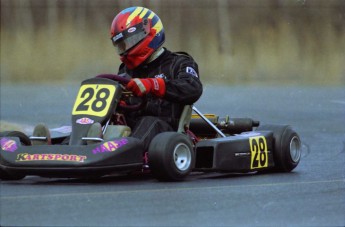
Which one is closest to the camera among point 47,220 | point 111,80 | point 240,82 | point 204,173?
point 47,220

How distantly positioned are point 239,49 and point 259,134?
4516 millimetres

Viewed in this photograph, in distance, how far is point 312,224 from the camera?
5.21m

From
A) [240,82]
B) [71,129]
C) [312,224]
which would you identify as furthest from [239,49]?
[312,224]

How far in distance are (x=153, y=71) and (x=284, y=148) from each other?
127 centimetres

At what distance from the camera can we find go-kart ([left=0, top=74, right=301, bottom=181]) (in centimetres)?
635

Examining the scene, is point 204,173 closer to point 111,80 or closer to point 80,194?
point 111,80

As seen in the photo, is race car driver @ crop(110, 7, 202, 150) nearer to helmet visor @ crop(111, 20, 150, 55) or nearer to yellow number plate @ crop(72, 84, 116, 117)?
helmet visor @ crop(111, 20, 150, 55)

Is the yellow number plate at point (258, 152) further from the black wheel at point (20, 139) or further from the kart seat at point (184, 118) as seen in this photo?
the black wheel at point (20, 139)

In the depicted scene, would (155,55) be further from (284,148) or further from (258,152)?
(284,148)

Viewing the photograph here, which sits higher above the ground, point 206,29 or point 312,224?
point 206,29

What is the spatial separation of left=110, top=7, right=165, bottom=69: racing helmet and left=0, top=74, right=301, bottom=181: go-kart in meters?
0.35

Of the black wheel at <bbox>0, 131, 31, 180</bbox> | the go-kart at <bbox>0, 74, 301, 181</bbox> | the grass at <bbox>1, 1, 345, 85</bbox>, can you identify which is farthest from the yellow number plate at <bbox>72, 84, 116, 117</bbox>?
the grass at <bbox>1, 1, 345, 85</bbox>

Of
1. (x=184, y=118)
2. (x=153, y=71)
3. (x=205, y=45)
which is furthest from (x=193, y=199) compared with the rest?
(x=205, y=45)

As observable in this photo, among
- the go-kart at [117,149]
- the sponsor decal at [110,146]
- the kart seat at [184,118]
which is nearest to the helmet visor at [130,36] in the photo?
the go-kart at [117,149]
